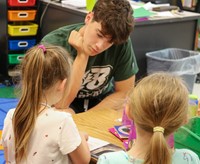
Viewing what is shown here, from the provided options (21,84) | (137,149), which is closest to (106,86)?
(21,84)

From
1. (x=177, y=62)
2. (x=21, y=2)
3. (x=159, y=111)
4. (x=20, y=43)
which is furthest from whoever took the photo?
(x=20, y=43)

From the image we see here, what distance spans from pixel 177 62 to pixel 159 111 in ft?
6.40

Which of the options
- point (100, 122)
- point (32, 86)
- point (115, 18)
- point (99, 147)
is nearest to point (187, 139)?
point (99, 147)

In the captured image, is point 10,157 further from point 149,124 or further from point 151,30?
point 151,30

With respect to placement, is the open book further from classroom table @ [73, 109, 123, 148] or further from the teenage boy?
the teenage boy

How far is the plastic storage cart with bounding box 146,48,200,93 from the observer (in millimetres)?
2998

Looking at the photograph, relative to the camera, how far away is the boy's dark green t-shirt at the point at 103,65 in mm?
2043

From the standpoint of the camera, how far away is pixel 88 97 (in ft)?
7.20

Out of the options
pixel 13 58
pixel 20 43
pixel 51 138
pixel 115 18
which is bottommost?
pixel 13 58

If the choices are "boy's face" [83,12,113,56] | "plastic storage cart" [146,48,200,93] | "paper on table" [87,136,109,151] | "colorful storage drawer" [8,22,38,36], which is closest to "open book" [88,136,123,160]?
"paper on table" [87,136,109,151]

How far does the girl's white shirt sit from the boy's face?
2.05 feet

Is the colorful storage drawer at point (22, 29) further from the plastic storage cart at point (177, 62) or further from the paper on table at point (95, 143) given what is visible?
the paper on table at point (95, 143)

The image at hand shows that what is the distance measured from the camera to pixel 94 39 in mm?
1895

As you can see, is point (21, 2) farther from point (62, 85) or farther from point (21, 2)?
point (62, 85)
